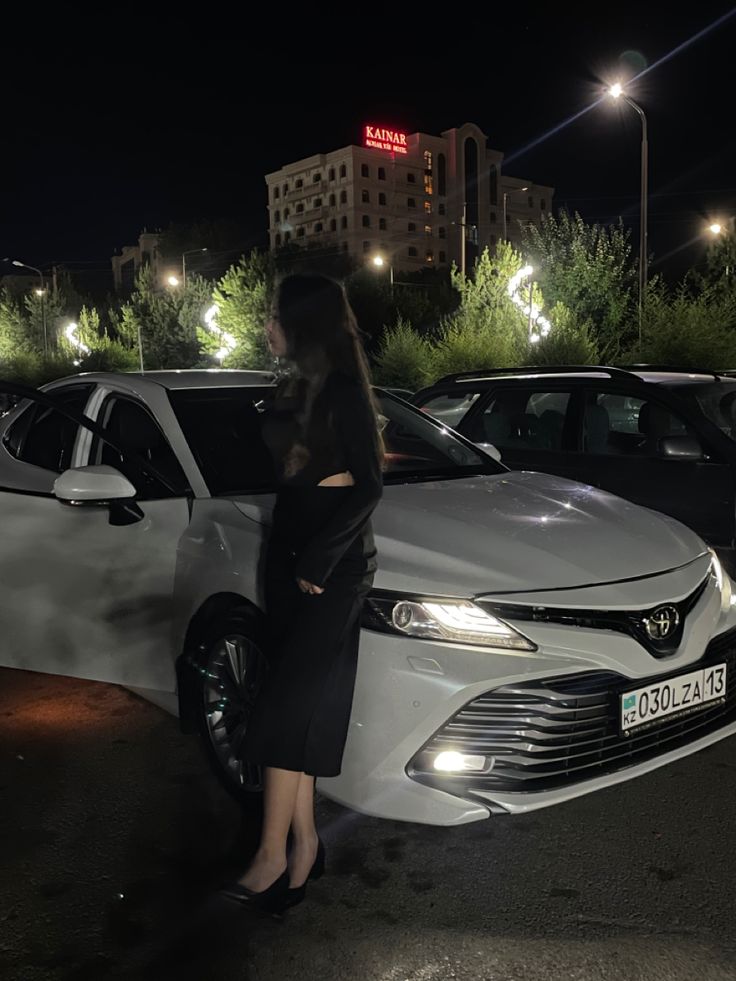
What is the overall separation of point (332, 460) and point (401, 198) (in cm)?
11190

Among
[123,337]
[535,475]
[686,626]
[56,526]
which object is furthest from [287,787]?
[123,337]

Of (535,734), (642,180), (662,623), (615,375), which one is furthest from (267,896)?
(642,180)

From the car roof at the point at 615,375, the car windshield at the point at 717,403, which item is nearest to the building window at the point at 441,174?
the car roof at the point at 615,375

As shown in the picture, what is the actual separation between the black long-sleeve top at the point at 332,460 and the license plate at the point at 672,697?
104cm

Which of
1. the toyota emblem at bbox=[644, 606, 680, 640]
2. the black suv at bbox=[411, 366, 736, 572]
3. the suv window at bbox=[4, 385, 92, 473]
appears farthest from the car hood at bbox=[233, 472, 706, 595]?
the black suv at bbox=[411, 366, 736, 572]

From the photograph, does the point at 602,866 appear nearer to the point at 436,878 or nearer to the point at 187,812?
the point at 436,878

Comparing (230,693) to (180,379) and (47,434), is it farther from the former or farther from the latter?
(47,434)

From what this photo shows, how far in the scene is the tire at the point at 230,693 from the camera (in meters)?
3.23

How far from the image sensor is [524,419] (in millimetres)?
6594

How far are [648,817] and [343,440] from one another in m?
1.83

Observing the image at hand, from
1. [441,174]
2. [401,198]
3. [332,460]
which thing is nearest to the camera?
[332,460]

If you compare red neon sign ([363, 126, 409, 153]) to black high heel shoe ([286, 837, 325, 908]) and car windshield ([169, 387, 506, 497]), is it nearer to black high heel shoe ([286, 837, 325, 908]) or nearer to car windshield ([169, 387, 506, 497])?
car windshield ([169, 387, 506, 497])

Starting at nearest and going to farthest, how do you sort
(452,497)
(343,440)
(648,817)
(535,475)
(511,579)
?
(343,440)
(511,579)
(648,817)
(452,497)
(535,475)

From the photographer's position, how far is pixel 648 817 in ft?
10.9
